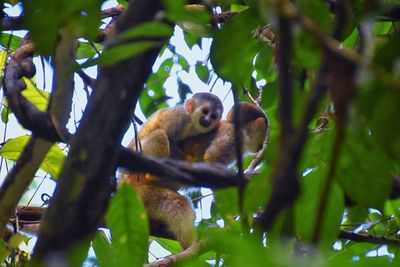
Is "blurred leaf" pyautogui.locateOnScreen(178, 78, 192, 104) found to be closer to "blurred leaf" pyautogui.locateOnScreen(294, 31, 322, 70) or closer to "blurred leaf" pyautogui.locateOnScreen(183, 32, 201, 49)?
"blurred leaf" pyautogui.locateOnScreen(183, 32, 201, 49)

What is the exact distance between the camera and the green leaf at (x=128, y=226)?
1.29 meters

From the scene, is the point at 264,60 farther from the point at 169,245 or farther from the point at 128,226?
the point at 128,226

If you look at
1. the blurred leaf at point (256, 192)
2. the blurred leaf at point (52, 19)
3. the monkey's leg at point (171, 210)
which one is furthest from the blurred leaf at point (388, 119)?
the monkey's leg at point (171, 210)

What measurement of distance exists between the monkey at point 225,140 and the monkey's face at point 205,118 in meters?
0.06

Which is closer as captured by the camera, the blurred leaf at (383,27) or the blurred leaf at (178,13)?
the blurred leaf at (178,13)

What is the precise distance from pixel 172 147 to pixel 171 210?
867 mm

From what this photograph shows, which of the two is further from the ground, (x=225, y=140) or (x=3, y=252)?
(x=225, y=140)

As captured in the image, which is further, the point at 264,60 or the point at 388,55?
the point at 264,60

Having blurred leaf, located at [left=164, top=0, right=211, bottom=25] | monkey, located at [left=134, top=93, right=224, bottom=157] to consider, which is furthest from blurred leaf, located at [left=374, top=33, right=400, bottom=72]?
monkey, located at [left=134, top=93, right=224, bottom=157]

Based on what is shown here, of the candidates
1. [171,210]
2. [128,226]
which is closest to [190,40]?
[171,210]

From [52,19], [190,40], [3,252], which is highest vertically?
[190,40]

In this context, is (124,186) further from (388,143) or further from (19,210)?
(19,210)

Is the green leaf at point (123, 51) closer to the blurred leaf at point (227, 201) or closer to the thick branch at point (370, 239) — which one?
the blurred leaf at point (227, 201)

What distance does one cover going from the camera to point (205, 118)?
5.65 metres
